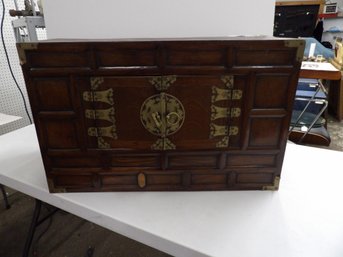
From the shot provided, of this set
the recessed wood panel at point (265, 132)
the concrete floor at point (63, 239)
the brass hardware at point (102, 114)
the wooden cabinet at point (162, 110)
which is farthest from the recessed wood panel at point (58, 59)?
the concrete floor at point (63, 239)

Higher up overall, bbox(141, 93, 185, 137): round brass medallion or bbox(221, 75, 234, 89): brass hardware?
bbox(221, 75, 234, 89): brass hardware

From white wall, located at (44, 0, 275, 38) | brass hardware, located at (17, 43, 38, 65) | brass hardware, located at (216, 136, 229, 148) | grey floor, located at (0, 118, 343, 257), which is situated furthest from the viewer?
grey floor, located at (0, 118, 343, 257)

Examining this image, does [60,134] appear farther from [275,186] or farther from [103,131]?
[275,186]

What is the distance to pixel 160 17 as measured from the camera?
934 mm

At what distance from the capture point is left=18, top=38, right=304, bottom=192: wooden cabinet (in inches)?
24.0

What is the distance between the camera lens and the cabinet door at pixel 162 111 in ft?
2.10

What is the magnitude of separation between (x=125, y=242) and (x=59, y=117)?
0.93 m

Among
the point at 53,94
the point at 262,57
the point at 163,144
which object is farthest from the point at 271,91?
the point at 53,94

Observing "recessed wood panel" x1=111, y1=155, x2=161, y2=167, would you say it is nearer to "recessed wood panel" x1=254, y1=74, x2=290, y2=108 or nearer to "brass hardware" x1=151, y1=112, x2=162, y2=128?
"brass hardware" x1=151, y1=112, x2=162, y2=128

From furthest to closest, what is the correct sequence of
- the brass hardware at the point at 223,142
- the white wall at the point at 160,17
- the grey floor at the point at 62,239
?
the grey floor at the point at 62,239, the white wall at the point at 160,17, the brass hardware at the point at 223,142

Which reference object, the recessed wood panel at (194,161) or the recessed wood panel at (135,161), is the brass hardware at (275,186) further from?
the recessed wood panel at (135,161)

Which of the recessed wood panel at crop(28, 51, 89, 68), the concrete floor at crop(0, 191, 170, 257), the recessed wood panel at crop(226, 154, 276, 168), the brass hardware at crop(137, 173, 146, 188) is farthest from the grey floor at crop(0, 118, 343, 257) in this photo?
the recessed wood panel at crop(28, 51, 89, 68)

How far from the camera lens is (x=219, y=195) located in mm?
738

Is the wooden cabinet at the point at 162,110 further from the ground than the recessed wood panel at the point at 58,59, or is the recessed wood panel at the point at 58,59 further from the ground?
the recessed wood panel at the point at 58,59
